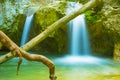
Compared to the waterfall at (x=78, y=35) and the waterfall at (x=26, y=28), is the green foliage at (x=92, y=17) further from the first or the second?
the waterfall at (x=26, y=28)

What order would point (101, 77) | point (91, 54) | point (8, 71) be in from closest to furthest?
point (101, 77) < point (8, 71) < point (91, 54)

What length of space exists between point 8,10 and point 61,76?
559 centimetres

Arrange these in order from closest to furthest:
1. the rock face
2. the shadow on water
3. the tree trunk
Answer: the tree trunk → the shadow on water → the rock face

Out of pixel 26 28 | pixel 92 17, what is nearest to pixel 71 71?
pixel 92 17

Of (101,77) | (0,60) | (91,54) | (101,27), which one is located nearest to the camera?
(0,60)

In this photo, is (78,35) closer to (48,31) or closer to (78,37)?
(78,37)

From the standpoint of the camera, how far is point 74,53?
11820mm

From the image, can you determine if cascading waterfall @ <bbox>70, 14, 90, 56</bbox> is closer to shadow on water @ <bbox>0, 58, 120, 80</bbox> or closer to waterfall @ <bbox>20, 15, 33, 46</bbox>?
waterfall @ <bbox>20, 15, 33, 46</bbox>

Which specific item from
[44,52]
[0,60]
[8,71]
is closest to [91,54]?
[44,52]

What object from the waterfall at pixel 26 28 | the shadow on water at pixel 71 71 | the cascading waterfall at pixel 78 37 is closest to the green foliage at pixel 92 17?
the cascading waterfall at pixel 78 37

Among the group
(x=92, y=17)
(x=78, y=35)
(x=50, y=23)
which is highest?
(x=92, y=17)

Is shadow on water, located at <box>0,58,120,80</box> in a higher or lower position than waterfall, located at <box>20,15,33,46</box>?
lower

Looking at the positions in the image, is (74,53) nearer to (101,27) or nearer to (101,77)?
(101,27)

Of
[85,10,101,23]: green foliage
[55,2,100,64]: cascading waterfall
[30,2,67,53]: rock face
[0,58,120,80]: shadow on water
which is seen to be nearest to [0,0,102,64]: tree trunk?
[0,58,120,80]: shadow on water
